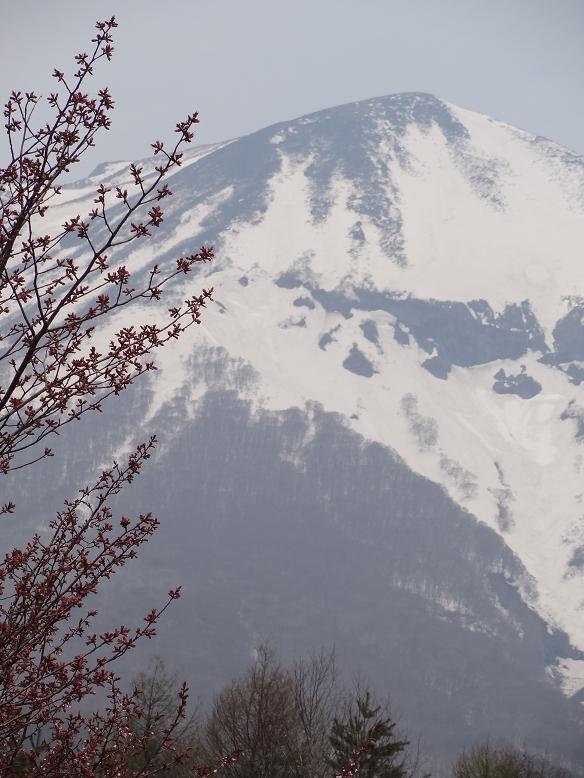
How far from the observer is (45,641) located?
10.9 metres

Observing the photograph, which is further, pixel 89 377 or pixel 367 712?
pixel 367 712

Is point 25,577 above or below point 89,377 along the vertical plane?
below

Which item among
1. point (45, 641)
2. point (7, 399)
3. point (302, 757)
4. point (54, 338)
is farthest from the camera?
point (302, 757)

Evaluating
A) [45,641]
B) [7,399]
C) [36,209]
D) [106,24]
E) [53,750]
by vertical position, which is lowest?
[53,750]

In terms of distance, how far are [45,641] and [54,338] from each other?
10.7ft

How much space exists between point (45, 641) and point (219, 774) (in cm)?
2924

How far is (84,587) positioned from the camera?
1021cm

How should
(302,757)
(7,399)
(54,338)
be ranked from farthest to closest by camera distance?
(302,757) → (54,338) → (7,399)

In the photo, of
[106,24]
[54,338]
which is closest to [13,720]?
[54,338]

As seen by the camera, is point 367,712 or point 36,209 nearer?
point 36,209

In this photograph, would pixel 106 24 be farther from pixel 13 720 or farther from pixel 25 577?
pixel 13 720

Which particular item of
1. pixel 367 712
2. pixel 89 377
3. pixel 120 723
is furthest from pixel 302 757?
pixel 89 377

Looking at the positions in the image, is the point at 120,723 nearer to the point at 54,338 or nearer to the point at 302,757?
the point at 54,338

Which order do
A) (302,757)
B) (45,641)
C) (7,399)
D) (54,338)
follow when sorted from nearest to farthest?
(7,399)
(54,338)
(45,641)
(302,757)
